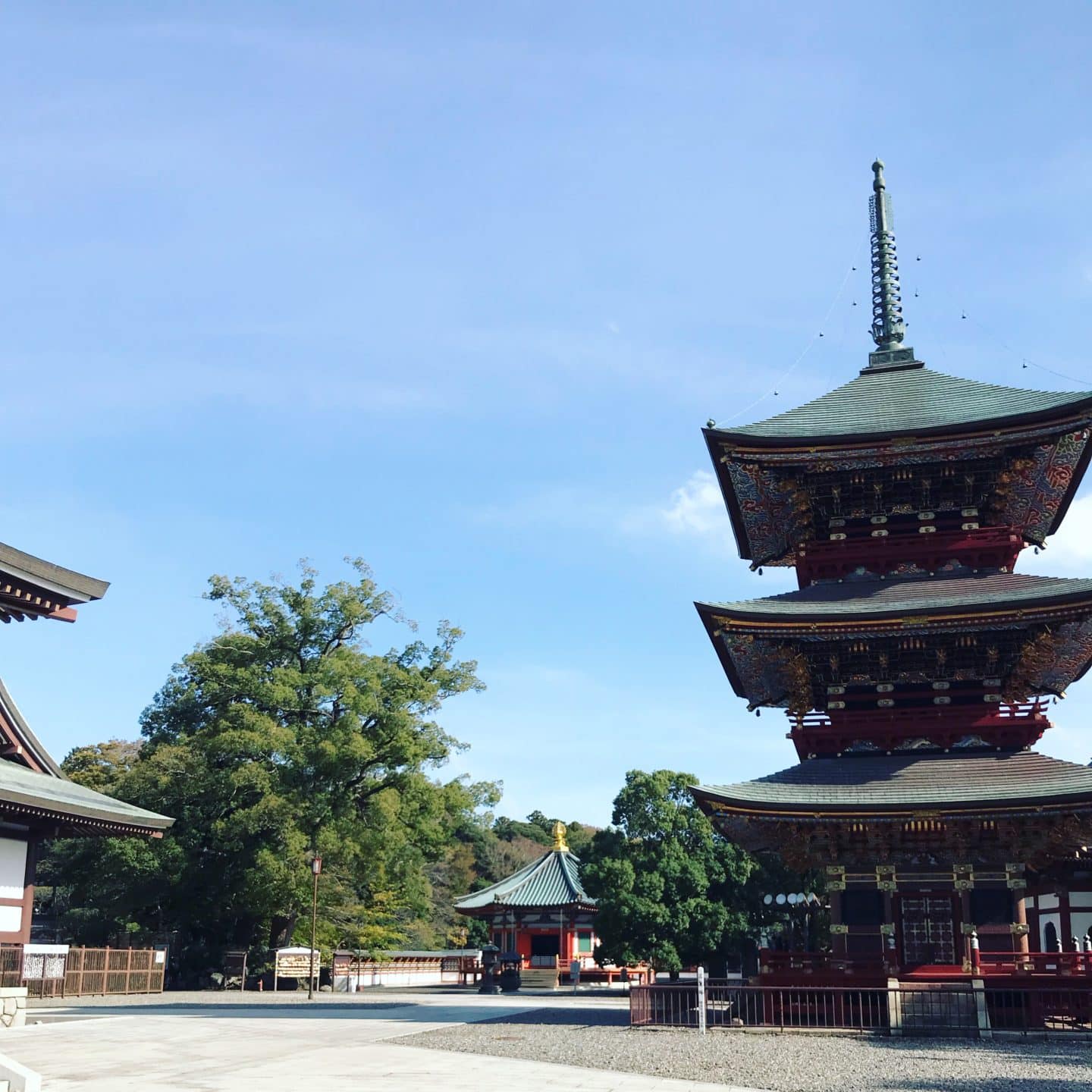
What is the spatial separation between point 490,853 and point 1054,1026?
75.6 m

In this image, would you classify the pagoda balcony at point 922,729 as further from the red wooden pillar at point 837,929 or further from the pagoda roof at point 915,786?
the red wooden pillar at point 837,929

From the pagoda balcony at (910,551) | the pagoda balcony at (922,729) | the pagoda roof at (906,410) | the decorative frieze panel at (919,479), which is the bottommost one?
the pagoda balcony at (922,729)

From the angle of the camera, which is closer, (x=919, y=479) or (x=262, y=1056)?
(x=262, y=1056)

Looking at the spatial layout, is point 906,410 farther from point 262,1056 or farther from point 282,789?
point 282,789

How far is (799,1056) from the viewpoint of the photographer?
19906mm

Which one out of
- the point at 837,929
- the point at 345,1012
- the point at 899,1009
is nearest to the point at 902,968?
the point at 837,929

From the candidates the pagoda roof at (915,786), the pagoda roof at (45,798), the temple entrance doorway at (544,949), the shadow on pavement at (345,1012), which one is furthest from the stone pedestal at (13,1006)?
the temple entrance doorway at (544,949)

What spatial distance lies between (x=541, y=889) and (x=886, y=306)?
35438mm

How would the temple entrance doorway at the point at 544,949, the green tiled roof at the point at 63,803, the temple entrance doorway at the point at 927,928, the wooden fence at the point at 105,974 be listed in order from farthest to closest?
the temple entrance doorway at the point at 544,949
the wooden fence at the point at 105,974
the temple entrance doorway at the point at 927,928
the green tiled roof at the point at 63,803

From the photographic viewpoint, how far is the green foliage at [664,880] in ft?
141

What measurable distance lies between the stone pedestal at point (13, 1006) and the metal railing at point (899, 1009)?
13.4m

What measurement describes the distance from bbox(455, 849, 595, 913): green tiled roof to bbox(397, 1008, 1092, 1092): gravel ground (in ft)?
102

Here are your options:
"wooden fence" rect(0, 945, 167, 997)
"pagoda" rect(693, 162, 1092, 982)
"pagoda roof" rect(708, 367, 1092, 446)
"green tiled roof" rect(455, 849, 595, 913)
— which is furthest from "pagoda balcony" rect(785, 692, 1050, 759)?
"green tiled roof" rect(455, 849, 595, 913)

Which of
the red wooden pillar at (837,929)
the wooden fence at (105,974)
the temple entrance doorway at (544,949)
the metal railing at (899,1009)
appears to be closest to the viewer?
the metal railing at (899,1009)
